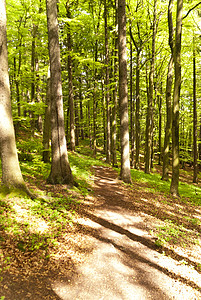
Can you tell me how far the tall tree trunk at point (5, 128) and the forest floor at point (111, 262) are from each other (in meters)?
1.94

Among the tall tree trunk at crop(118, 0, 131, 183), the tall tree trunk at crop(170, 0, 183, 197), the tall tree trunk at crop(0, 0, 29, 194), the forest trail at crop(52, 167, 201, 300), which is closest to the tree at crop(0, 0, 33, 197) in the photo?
the tall tree trunk at crop(0, 0, 29, 194)

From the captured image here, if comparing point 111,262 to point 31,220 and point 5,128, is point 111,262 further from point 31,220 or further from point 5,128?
point 5,128

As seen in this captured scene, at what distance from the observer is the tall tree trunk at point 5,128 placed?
476 cm

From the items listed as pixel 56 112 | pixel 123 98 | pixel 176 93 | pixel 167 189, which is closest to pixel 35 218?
pixel 56 112

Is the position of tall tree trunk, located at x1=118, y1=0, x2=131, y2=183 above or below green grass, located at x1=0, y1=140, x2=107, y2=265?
above

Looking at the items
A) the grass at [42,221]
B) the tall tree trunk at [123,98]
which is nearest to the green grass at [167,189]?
the tall tree trunk at [123,98]

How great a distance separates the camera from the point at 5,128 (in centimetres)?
489

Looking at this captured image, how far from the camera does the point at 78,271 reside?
3.70 meters

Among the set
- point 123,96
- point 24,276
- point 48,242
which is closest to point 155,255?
point 48,242

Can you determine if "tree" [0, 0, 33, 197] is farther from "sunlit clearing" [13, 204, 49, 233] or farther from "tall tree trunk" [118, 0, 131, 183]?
"tall tree trunk" [118, 0, 131, 183]

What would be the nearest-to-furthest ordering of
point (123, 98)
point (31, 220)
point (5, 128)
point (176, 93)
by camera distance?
point (31, 220) < point (5, 128) < point (176, 93) < point (123, 98)

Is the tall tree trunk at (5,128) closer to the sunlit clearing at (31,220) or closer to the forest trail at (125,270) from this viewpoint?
the sunlit clearing at (31,220)

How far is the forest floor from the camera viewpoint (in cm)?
321

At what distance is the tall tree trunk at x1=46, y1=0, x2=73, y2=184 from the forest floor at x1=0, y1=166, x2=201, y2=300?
74cm
